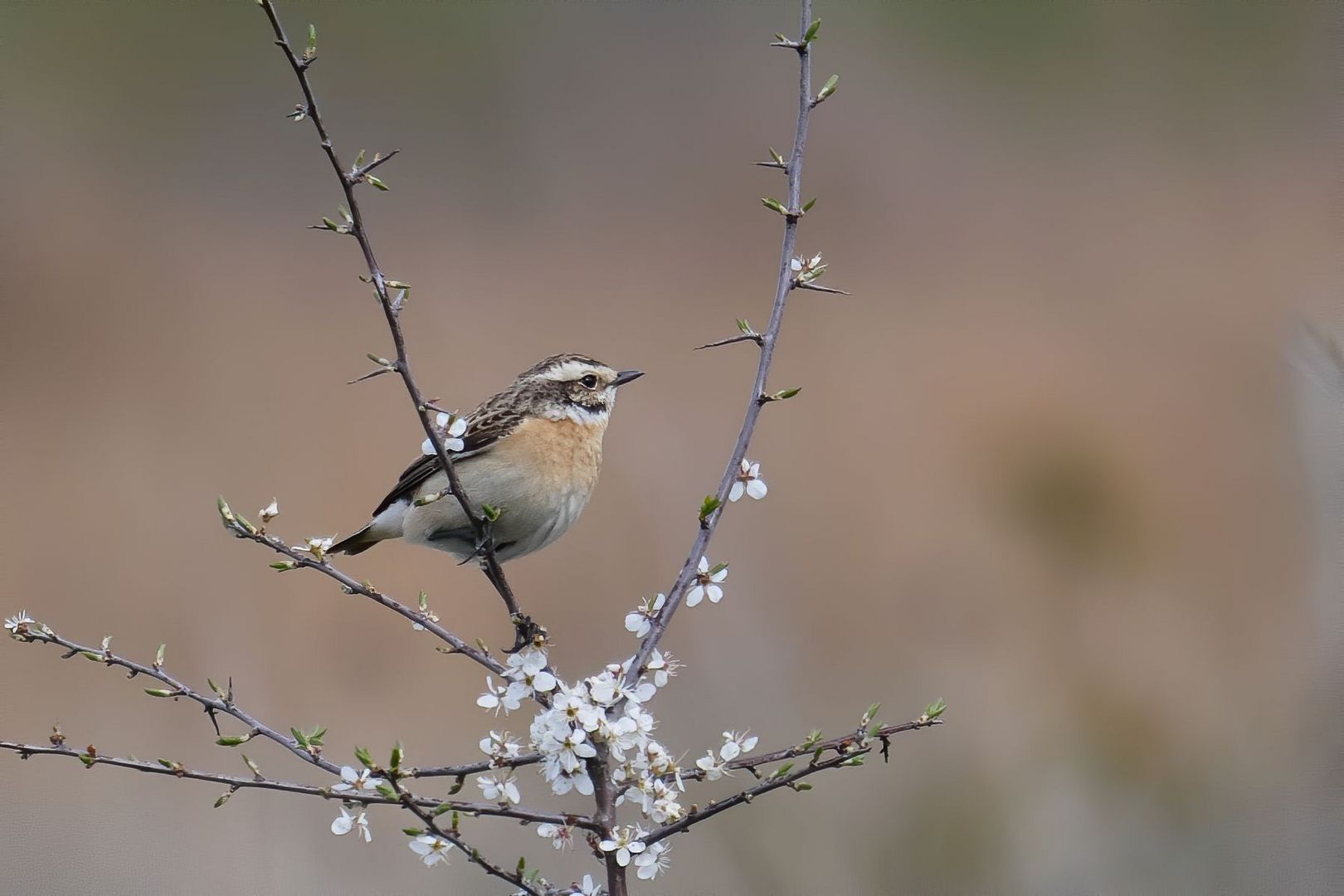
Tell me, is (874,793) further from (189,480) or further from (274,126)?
(274,126)

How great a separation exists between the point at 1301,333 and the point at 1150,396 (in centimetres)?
1099

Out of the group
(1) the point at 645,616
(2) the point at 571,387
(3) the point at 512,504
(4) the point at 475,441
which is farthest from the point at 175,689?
(2) the point at 571,387

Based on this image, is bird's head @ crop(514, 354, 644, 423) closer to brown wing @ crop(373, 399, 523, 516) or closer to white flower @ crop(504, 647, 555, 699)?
brown wing @ crop(373, 399, 523, 516)

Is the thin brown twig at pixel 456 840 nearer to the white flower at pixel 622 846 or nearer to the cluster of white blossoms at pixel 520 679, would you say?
the white flower at pixel 622 846

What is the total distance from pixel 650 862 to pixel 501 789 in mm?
338

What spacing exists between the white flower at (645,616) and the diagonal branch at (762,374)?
26 millimetres

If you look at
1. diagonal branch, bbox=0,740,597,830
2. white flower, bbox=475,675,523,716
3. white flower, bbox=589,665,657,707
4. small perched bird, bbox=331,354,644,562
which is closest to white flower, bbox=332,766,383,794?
diagonal branch, bbox=0,740,597,830

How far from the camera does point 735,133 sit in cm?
1639

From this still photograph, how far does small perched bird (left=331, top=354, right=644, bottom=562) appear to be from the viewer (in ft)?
13.1

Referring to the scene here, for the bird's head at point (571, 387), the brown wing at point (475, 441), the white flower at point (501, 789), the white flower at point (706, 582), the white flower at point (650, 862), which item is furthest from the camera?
the bird's head at point (571, 387)

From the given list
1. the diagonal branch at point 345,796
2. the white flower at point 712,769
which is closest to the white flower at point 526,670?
the diagonal branch at point 345,796

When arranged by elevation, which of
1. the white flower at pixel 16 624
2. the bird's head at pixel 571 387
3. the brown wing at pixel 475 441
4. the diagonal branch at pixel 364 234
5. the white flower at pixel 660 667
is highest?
the bird's head at pixel 571 387

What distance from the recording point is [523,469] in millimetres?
4012

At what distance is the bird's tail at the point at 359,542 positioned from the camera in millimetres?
4391
